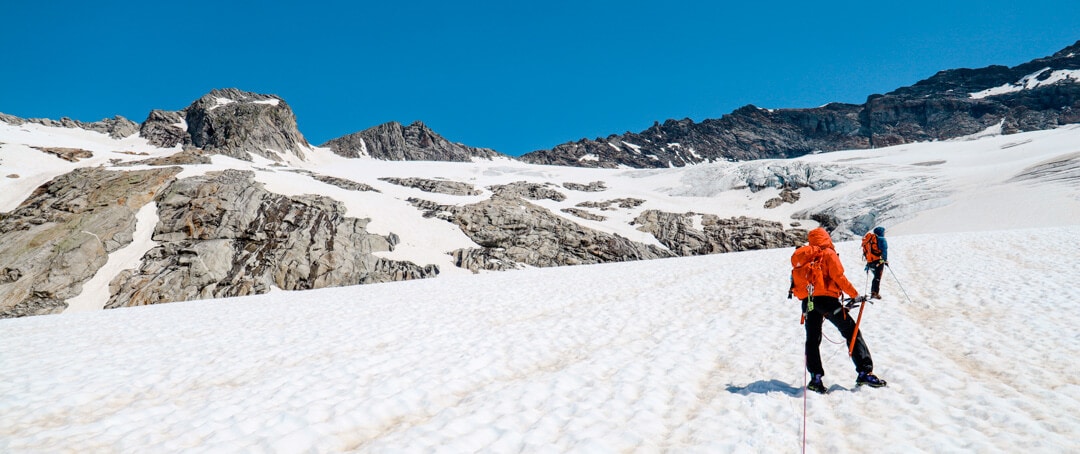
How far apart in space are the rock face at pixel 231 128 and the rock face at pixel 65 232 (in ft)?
170

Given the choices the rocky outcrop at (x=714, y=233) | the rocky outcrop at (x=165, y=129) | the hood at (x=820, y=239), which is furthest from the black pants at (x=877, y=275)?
the rocky outcrop at (x=165, y=129)

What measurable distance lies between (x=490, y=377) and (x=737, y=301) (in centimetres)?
859

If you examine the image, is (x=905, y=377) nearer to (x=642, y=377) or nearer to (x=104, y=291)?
(x=642, y=377)

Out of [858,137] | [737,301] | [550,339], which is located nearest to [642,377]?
[550,339]

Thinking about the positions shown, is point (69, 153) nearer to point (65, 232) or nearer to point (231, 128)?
point (65, 232)

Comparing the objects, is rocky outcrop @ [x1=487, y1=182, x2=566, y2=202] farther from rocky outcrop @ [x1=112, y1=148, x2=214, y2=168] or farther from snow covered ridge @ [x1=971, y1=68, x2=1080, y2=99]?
snow covered ridge @ [x1=971, y1=68, x2=1080, y2=99]

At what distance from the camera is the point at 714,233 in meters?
48.2

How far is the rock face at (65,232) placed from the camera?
2508cm

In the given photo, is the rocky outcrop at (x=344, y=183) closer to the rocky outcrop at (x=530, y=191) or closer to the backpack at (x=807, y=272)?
the rocky outcrop at (x=530, y=191)

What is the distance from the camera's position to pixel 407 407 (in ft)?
19.3

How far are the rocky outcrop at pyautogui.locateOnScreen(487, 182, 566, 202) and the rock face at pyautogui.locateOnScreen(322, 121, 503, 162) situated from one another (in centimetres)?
6934

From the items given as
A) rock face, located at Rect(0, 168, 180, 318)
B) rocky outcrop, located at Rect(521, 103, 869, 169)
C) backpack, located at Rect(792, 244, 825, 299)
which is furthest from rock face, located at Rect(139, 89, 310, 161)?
backpack, located at Rect(792, 244, 825, 299)

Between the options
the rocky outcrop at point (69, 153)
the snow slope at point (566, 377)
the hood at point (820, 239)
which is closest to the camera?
the snow slope at point (566, 377)

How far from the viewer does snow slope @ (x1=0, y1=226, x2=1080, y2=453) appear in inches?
186
